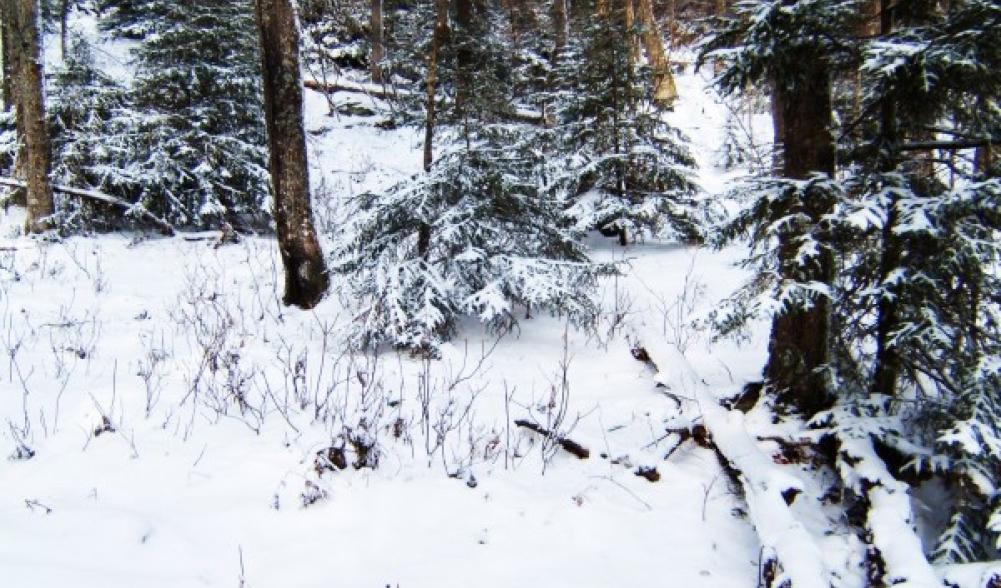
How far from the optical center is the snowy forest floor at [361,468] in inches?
108

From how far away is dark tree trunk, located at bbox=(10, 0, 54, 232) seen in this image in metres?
8.87

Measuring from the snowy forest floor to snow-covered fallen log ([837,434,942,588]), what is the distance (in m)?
0.17

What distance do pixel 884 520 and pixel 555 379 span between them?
2.69m

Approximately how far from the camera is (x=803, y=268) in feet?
11.0

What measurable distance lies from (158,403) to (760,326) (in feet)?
18.6

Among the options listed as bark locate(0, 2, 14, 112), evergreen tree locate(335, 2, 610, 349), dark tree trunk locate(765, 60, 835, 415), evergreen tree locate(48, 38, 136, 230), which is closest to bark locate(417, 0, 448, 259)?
evergreen tree locate(335, 2, 610, 349)

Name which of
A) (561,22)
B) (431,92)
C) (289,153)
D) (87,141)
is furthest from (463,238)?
(561,22)

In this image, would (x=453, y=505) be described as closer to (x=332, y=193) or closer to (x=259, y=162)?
(x=259, y=162)

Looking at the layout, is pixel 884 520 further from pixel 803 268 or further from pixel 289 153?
pixel 289 153

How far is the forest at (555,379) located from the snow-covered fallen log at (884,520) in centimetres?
2

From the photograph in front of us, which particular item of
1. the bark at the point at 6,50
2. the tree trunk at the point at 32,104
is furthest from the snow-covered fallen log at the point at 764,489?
the bark at the point at 6,50

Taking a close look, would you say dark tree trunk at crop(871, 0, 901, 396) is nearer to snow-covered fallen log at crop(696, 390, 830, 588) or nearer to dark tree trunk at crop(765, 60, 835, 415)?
dark tree trunk at crop(765, 60, 835, 415)

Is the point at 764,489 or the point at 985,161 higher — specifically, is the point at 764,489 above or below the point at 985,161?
below

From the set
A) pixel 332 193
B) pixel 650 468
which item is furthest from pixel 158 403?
pixel 332 193
